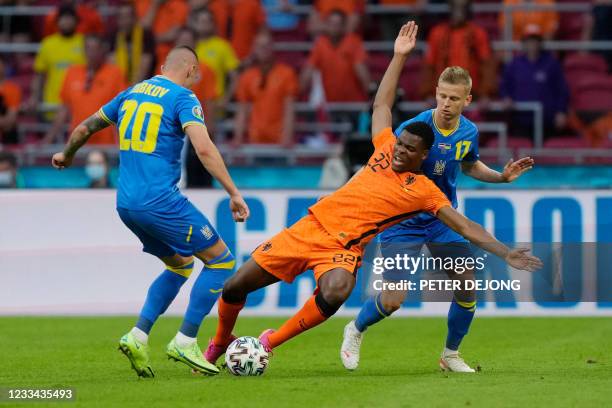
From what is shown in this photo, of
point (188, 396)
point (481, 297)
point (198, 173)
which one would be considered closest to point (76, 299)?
point (198, 173)

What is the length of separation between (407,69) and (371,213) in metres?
9.18

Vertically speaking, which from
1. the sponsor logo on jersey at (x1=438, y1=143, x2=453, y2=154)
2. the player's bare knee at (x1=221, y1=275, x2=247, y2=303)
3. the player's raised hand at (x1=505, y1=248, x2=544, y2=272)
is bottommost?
the player's bare knee at (x1=221, y1=275, x2=247, y2=303)

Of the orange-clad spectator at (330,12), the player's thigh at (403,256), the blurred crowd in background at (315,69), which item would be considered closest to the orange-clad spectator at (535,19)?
the blurred crowd in background at (315,69)

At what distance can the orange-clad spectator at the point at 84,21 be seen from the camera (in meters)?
18.4

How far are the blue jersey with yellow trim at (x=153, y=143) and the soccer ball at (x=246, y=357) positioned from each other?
1053 millimetres

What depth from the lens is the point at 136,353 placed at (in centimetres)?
853

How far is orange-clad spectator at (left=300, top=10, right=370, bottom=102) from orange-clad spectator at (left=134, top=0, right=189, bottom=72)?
200 centimetres

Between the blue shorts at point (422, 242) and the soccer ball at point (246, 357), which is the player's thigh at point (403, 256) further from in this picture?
the soccer ball at point (246, 357)

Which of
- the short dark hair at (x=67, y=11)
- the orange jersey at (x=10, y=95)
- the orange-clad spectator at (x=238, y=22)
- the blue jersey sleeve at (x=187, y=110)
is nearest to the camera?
the blue jersey sleeve at (x=187, y=110)

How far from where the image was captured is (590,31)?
17969 millimetres

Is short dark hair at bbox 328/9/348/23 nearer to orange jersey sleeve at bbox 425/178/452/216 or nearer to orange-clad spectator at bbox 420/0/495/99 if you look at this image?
orange-clad spectator at bbox 420/0/495/99

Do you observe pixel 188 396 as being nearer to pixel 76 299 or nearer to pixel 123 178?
pixel 123 178

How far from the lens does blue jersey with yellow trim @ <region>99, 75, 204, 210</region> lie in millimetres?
8766

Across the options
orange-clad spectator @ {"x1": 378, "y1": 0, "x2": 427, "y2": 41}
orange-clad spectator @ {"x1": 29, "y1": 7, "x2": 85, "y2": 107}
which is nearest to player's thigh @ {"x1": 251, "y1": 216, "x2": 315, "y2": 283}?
orange-clad spectator @ {"x1": 29, "y1": 7, "x2": 85, "y2": 107}
